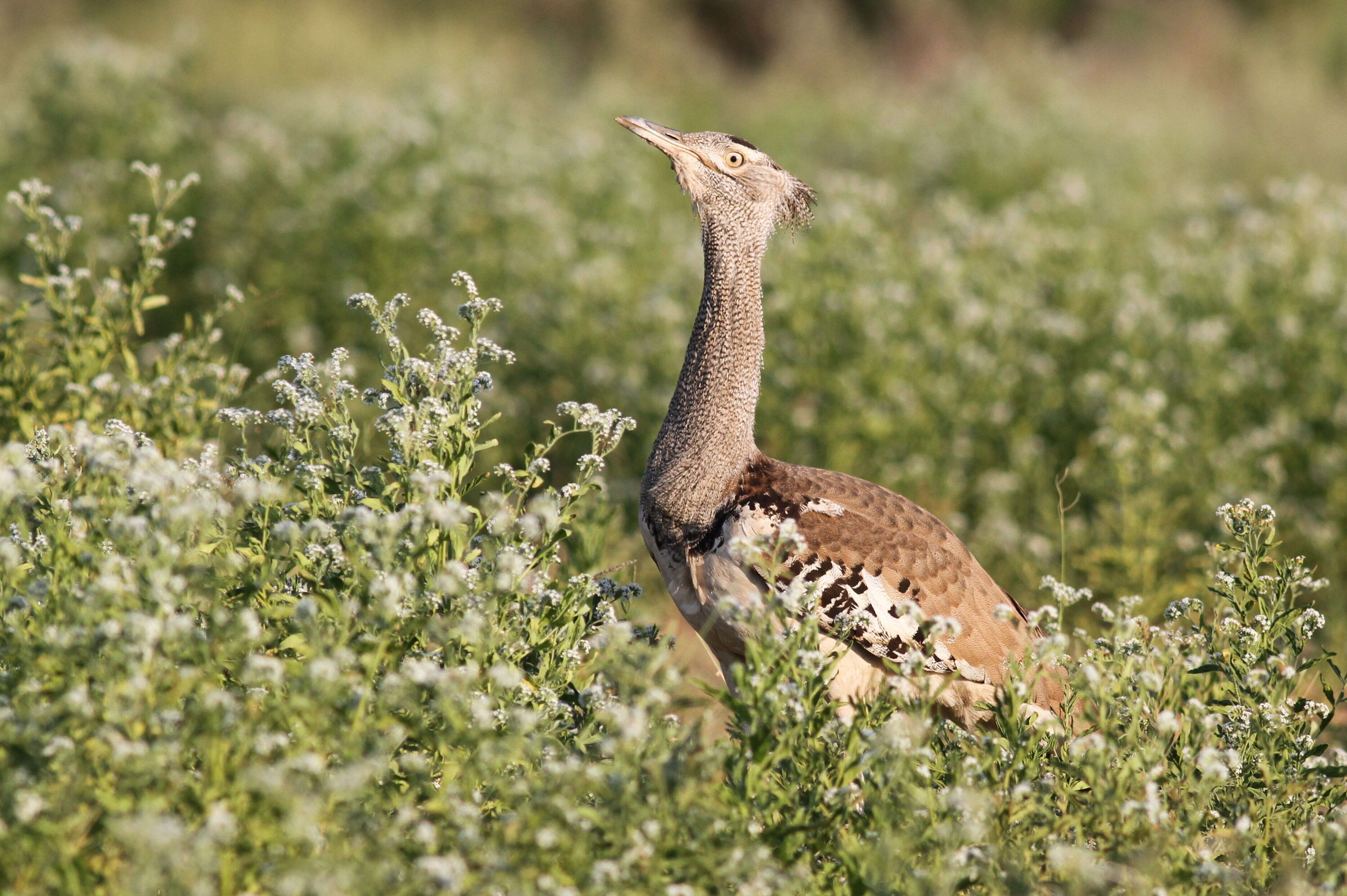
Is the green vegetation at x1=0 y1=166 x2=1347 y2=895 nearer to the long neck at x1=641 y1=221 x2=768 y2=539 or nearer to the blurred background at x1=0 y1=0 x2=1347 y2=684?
the long neck at x1=641 y1=221 x2=768 y2=539

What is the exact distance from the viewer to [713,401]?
11.6 feet

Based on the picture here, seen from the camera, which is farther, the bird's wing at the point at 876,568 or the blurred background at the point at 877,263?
the blurred background at the point at 877,263

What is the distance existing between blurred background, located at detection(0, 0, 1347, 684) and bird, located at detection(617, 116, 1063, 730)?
0.47 metres

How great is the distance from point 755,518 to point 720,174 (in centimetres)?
104

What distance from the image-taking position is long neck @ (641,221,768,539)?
3.49 meters

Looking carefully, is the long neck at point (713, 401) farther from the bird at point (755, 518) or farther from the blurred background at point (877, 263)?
the blurred background at point (877, 263)

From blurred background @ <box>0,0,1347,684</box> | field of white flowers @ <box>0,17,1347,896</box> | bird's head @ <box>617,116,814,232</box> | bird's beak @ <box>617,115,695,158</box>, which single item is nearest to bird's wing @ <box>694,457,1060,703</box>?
field of white flowers @ <box>0,17,1347,896</box>

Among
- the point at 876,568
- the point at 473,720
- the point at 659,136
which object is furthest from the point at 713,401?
the point at 473,720

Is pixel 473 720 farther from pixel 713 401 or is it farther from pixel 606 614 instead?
pixel 713 401

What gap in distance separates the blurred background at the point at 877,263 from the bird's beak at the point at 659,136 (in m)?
1.14

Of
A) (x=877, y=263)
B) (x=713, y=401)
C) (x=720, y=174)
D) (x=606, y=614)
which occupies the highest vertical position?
(x=720, y=174)

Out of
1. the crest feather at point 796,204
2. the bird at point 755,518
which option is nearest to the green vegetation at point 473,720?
the bird at point 755,518

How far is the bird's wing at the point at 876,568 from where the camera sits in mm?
3402

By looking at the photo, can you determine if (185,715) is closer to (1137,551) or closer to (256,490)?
(256,490)
